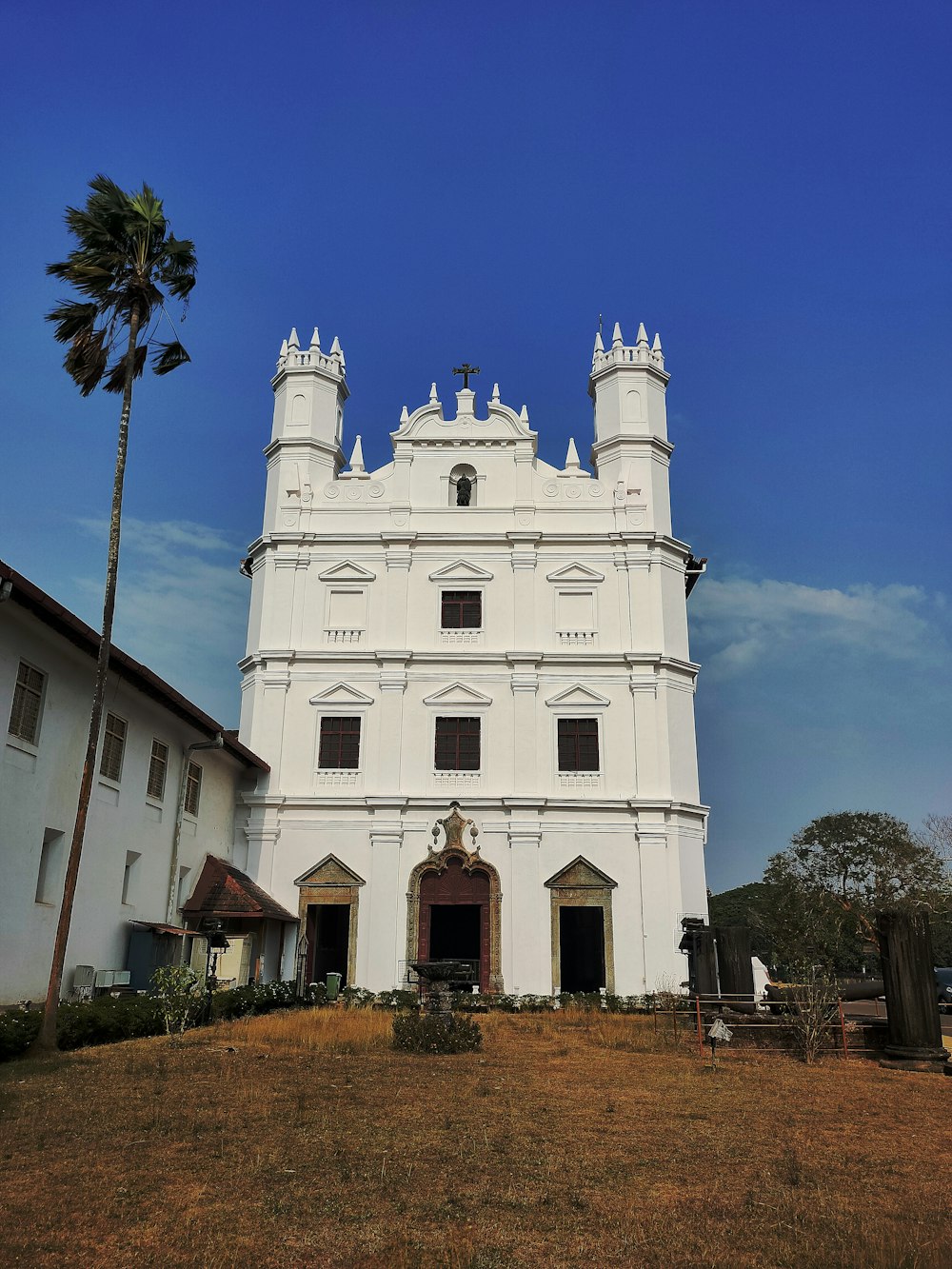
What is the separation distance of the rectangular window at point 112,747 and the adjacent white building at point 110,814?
40 millimetres

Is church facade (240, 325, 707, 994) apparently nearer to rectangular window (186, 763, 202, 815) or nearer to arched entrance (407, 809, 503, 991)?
arched entrance (407, 809, 503, 991)

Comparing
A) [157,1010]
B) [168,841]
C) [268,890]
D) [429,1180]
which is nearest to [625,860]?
[268,890]

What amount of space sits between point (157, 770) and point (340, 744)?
7.15 m

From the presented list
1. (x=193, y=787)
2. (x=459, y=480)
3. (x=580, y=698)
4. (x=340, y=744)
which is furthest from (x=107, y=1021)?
(x=459, y=480)

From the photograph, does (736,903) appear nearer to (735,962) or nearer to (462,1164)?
(735,962)

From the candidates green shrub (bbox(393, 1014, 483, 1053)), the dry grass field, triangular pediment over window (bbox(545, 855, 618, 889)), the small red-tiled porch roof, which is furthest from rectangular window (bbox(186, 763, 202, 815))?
the dry grass field

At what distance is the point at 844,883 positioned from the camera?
5169cm

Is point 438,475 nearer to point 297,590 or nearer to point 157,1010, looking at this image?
point 297,590

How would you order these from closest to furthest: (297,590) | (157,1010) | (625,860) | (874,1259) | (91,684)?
(874,1259) → (157,1010) → (91,684) → (625,860) → (297,590)

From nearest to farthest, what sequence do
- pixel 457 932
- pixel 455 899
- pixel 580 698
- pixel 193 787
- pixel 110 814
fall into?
1. pixel 110 814
2. pixel 193 787
3. pixel 455 899
4. pixel 580 698
5. pixel 457 932

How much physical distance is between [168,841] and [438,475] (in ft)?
47.7

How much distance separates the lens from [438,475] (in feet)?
107

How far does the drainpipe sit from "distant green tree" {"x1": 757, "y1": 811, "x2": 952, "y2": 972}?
24200 millimetres

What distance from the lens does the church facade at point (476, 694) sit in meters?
28.2
